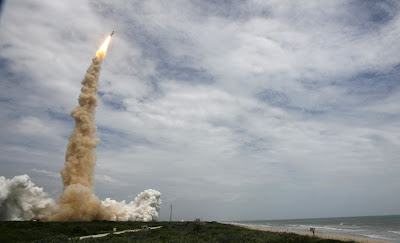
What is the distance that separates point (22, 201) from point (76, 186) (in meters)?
12.4

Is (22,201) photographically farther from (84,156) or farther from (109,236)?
(109,236)

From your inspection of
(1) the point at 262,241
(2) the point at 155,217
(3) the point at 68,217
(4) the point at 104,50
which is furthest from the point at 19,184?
(1) the point at 262,241

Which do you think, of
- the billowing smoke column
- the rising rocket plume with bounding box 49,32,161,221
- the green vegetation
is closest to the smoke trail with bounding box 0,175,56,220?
the billowing smoke column

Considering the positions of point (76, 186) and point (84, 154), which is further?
point (84, 154)

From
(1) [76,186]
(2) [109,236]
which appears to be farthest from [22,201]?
(2) [109,236]

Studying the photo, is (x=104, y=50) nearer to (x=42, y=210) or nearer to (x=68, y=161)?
(x=68, y=161)

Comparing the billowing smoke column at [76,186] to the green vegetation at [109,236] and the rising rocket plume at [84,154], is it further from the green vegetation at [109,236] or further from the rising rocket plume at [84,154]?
the green vegetation at [109,236]

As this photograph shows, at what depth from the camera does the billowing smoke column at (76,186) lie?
5634cm

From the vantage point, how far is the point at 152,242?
33.1 metres

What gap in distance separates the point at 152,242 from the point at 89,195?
2955 centimetres

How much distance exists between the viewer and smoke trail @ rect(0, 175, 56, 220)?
5694cm

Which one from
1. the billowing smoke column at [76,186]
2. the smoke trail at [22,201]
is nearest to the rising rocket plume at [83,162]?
the billowing smoke column at [76,186]

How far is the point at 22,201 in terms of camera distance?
59.2 m

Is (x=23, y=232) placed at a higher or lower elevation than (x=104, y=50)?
lower
